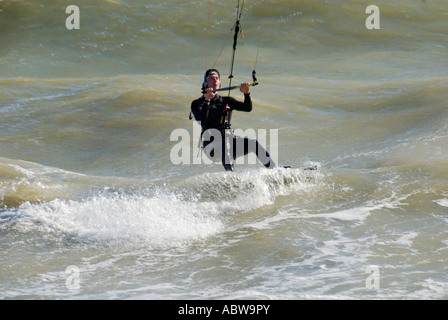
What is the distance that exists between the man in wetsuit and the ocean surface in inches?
13.6

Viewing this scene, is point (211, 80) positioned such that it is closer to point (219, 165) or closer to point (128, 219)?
point (128, 219)

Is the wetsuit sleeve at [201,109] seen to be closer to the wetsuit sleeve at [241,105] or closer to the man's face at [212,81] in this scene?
the man's face at [212,81]

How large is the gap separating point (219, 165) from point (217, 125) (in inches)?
97.6

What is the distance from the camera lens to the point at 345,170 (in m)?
11.3

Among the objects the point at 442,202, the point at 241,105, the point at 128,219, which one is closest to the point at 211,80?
the point at 241,105

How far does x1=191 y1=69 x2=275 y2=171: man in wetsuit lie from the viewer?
33.1 ft

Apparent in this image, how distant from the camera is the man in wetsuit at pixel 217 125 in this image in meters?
10.1

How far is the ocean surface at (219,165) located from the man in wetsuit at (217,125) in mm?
346

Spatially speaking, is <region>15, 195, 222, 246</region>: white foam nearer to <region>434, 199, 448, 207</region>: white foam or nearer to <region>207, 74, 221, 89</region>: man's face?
<region>207, 74, 221, 89</region>: man's face

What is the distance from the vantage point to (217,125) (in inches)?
401

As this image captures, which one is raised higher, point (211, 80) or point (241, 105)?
point (211, 80)

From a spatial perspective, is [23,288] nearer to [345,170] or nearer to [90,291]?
[90,291]

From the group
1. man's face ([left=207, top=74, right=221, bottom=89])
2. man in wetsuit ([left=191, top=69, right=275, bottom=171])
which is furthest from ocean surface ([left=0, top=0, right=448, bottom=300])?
man's face ([left=207, top=74, right=221, bottom=89])

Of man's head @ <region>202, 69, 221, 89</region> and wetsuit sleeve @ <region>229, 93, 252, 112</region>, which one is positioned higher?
man's head @ <region>202, 69, 221, 89</region>
